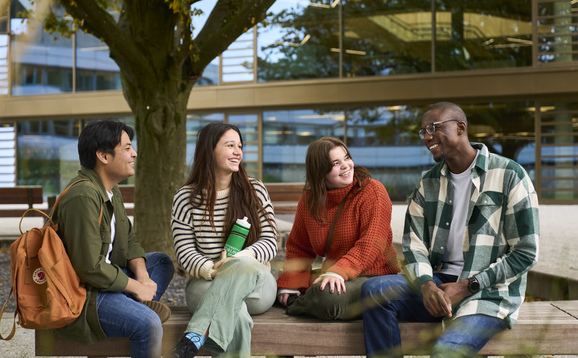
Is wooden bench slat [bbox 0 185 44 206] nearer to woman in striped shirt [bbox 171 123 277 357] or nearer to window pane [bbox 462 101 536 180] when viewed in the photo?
woman in striped shirt [bbox 171 123 277 357]

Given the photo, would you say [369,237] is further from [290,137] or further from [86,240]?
[290,137]

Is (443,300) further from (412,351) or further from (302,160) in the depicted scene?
(302,160)

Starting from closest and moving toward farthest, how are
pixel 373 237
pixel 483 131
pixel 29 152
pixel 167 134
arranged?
pixel 373 237 → pixel 167 134 → pixel 483 131 → pixel 29 152

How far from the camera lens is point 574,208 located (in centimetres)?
1350

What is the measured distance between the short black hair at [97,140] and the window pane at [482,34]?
1314cm

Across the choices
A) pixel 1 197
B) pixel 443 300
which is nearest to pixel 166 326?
pixel 443 300

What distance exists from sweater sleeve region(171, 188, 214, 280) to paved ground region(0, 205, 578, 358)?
154cm

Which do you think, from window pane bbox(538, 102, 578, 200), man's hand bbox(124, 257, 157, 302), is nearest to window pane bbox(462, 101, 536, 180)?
window pane bbox(538, 102, 578, 200)

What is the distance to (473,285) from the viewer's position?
8.35 ft

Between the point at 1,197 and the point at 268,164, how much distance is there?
26.1ft

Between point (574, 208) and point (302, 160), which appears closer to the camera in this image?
point (574, 208)

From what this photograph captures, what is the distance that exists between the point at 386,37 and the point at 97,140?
43.9 ft

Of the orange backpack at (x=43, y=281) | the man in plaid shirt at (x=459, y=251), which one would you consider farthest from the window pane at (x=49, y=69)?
the man in plaid shirt at (x=459, y=251)

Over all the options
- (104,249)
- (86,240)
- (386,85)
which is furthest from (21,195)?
(386,85)
